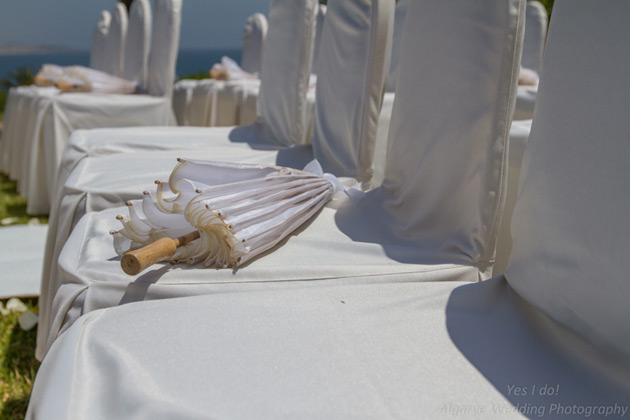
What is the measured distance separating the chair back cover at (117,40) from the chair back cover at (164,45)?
1.24 metres

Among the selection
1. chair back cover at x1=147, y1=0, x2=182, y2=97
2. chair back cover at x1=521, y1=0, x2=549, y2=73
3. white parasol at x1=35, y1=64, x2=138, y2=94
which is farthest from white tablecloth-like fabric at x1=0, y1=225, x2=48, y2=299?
chair back cover at x1=521, y1=0, x2=549, y2=73

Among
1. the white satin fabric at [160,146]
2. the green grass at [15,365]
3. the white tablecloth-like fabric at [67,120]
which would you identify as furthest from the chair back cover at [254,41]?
the green grass at [15,365]

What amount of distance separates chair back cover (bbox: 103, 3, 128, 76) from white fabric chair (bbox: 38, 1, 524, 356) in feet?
11.7

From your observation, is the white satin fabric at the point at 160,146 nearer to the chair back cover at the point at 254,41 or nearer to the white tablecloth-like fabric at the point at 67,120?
the white tablecloth-like fabric at the point at 67,120

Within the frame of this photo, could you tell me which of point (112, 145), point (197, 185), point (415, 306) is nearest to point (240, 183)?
point (197, 185)

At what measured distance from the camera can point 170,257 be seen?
2.88ft

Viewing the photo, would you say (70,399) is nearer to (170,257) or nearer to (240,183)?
(170,257)

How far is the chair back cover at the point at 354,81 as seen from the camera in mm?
1336

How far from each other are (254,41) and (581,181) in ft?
14.1

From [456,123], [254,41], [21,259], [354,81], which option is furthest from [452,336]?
[254,41]

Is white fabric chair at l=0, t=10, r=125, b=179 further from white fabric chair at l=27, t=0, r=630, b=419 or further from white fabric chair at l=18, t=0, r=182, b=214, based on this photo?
white fabric chair at l=27, t=0, r=630, b=419

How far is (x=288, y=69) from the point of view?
1.97 m

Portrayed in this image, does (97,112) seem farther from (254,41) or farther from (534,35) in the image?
(534,35)

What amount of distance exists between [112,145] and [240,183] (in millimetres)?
1072
